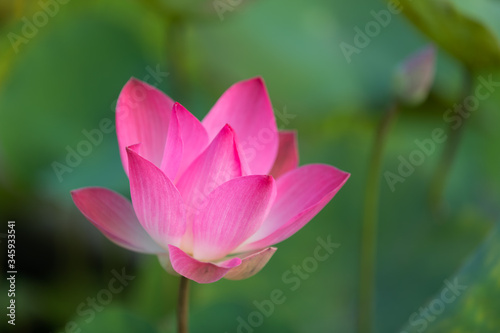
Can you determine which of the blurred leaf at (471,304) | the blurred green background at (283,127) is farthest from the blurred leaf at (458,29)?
the blurred leaf at (471,304)

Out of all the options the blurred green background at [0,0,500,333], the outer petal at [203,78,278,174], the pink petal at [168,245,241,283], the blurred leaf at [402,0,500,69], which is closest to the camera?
the pink petal at [168,245,241,283]

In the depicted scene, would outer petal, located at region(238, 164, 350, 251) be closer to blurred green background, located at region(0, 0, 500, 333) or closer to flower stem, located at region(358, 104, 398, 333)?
blurred green background, located at region(0, 0, 500, 333)

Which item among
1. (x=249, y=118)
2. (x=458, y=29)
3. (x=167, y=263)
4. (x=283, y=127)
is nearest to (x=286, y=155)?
(x=249, y=118)

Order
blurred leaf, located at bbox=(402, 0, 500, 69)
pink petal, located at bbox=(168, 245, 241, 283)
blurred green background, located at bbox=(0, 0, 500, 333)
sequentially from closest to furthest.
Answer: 1. pink petal, located at bbox=(168, 245, 241, 283)
2. blurred leaf, located at bbox=(402, 0, 500, 69)
3. blurred green background, located at bbox=(0, 0, 500, 333)

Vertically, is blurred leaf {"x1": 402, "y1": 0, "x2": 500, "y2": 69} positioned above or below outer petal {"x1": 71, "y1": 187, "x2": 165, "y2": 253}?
above

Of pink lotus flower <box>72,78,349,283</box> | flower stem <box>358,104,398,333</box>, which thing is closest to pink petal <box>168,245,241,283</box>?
pink lotus flower <box>72,78,349,283</box>

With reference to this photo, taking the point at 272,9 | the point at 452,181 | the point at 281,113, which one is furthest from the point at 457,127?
the point at 272,9

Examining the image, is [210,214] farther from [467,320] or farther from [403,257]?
[403,257]

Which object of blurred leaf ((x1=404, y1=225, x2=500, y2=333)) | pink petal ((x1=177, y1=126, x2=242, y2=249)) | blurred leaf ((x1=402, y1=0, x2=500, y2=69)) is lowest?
blurred leaf ((x1=404, y1=225, x2=500, y2=333))
